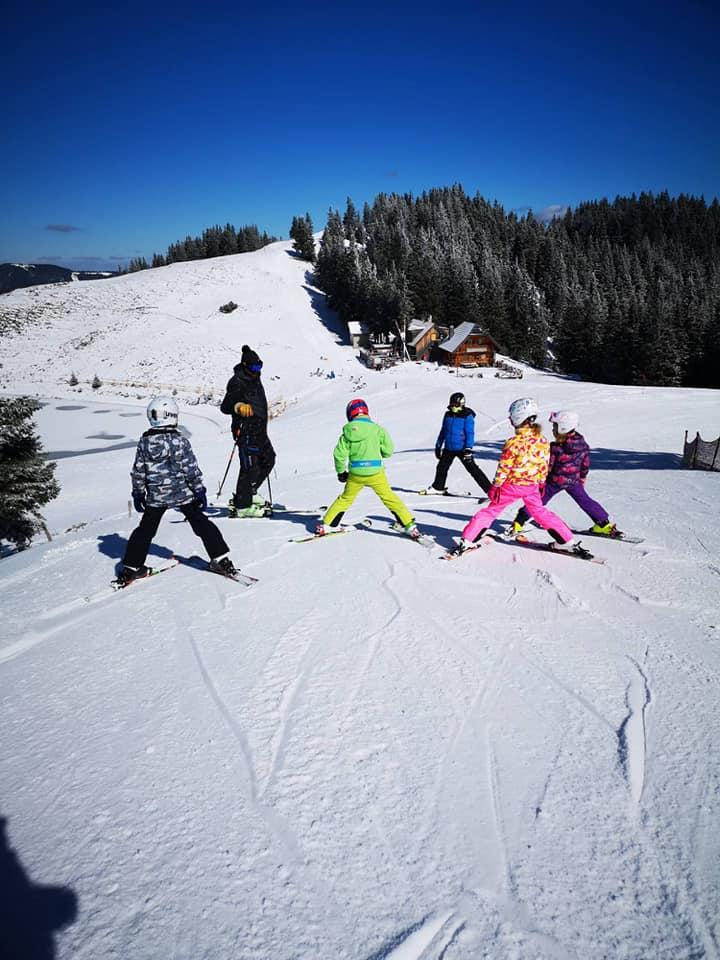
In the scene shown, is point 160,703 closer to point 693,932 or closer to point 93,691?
point 93,691

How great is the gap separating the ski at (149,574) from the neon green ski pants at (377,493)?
6.82 feet

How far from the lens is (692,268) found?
103 meters

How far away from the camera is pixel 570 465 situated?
5793 mm

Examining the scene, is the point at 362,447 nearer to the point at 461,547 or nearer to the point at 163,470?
the point at 461,547

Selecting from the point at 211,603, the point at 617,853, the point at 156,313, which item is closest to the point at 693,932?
the point at 617,853

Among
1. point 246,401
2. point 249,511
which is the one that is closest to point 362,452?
point 246,401

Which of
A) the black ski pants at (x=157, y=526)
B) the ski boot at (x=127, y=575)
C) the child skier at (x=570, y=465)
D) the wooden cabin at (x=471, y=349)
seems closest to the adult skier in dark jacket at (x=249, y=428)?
the black ski pants at (x=157, y=526)

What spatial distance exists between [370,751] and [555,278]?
11340cm

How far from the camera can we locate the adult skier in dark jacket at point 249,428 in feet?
24.7

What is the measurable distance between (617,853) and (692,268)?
13359 cm

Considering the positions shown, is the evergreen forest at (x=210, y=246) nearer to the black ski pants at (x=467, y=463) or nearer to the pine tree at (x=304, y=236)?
the pine tree at (x=304, y=236)

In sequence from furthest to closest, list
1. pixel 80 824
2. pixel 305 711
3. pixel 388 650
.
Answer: pixel 388 650, pixel 305 711, pixel 80 824

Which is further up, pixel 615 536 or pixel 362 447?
pixel 362 447

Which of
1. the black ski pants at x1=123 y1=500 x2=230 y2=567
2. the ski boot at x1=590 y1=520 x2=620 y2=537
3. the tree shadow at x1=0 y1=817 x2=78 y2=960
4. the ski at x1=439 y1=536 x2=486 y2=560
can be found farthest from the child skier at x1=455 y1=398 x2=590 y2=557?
the tree shadow at x1=0 y1=817 x2=78 y2=960
